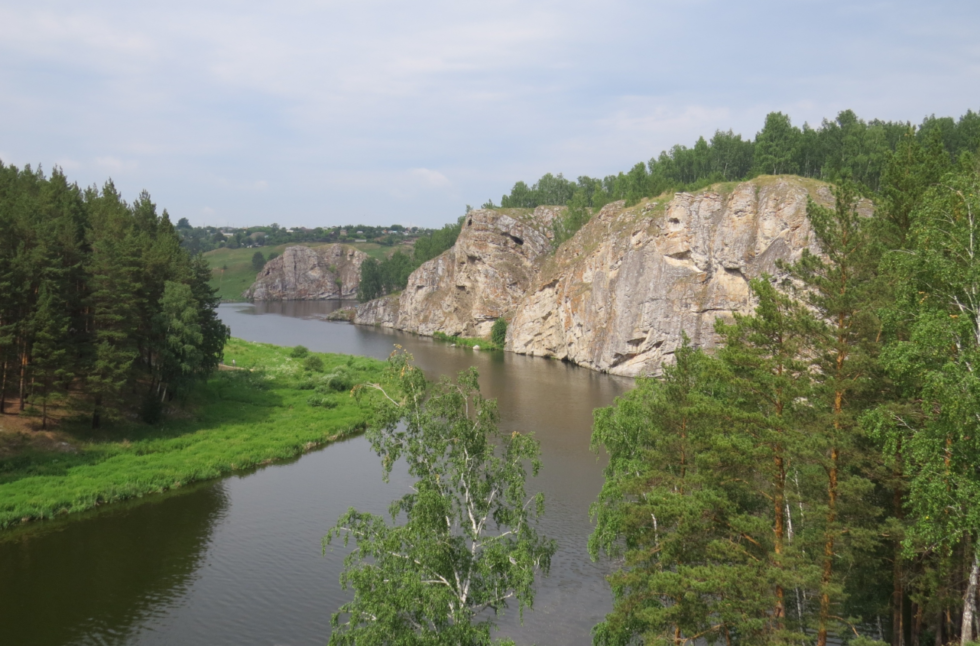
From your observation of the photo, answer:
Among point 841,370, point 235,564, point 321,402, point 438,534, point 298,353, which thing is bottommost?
point 235,564

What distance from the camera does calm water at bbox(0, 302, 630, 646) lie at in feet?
71.4

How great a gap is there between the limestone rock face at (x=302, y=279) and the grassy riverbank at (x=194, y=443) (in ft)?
443

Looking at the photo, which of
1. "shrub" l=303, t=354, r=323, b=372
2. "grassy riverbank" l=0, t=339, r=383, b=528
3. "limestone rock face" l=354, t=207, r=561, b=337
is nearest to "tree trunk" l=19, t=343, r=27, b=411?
"grassy riverbank" l=0, t=339, r=383, b=528

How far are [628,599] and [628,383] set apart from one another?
167 feet

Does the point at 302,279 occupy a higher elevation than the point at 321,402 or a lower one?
higher

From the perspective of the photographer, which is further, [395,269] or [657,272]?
[395,269]

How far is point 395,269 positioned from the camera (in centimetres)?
14550

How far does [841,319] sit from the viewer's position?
58.7ft

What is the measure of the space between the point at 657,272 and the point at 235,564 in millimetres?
52912

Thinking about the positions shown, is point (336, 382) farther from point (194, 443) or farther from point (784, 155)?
point (784, 155)

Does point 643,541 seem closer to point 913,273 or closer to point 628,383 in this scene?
point 913,273

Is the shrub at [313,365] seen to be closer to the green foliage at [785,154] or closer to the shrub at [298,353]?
the shrub at [298,353]

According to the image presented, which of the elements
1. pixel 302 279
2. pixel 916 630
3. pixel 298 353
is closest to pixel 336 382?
pixel 298 353

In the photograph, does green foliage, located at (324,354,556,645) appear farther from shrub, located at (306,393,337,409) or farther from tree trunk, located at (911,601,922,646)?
shrub, located at (306,393,337,409)
